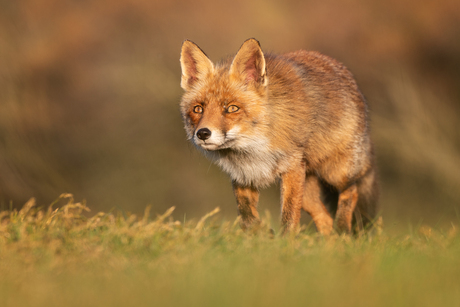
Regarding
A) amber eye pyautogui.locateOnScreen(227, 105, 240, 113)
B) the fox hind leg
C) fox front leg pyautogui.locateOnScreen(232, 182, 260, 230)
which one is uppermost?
amber eye pyautogui.locateOnScreen(227, 105, 240, 113)

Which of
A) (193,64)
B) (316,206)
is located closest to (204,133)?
(193,64)

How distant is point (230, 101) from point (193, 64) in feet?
1.83

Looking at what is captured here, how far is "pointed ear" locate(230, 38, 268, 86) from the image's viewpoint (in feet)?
12.8

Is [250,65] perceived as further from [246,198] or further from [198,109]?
[246,198]

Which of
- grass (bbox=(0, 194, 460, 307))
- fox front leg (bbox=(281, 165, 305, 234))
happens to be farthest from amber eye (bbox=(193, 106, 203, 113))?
grass (bbox=(0, 194, 460, 307))

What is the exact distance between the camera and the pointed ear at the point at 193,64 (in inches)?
162

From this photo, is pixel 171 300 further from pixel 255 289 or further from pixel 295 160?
pixel 295 160

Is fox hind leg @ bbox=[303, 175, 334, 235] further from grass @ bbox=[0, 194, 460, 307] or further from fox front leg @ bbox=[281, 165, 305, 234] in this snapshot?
grass @ bbox=[0, 194, 460, 307]

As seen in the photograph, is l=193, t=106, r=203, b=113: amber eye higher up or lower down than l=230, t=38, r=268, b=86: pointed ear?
lower down

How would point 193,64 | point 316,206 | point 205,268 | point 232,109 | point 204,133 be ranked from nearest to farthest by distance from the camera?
point 205,268, point 204,133, point 232,109, point 193,64, point 316,206

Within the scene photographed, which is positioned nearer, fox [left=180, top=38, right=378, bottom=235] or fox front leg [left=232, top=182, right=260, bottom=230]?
fox [left=180, top=38, right=378, bottom=235]

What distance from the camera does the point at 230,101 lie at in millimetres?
3879

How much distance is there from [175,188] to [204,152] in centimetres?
567

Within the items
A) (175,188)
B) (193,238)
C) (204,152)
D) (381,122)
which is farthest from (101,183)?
(193,238)
